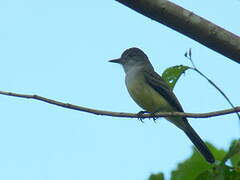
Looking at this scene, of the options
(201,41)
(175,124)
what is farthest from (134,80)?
(201,41)

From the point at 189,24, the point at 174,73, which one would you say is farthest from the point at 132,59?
the point at 189,24

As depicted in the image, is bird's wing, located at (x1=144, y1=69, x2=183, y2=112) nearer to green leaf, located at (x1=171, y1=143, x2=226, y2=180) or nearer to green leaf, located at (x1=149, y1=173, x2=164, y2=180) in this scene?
green leaf, located at (x1=171, y1=143, x2=226, y2=180)

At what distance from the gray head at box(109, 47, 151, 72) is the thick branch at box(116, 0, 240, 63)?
4.47 meters

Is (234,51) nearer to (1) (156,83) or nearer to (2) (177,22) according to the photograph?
(2) (177,22)

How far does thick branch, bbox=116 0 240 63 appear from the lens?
8.56ft

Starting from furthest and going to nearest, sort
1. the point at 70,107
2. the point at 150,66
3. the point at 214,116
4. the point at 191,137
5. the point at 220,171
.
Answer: the point at 150,66 < the point at 191,137 < the point at 70,107 < the point at 214,116 < the point at 220,171

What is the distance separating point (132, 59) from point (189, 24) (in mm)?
4818

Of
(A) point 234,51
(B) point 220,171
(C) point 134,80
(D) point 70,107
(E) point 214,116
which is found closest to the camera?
(B) point 220,171

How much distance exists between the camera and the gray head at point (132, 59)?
7.26 metres

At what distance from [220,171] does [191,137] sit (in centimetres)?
379

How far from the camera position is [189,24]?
8.66 feet

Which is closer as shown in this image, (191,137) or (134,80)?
(191,137)

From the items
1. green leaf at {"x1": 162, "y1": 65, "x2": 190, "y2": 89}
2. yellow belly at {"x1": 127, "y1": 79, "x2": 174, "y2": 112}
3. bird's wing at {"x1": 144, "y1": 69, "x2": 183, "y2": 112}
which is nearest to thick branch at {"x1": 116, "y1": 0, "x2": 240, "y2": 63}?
green leaf at {"x1": 162, "y1": 65, "x2": 190, "y2": 89}

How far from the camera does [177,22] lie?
2.63 m
